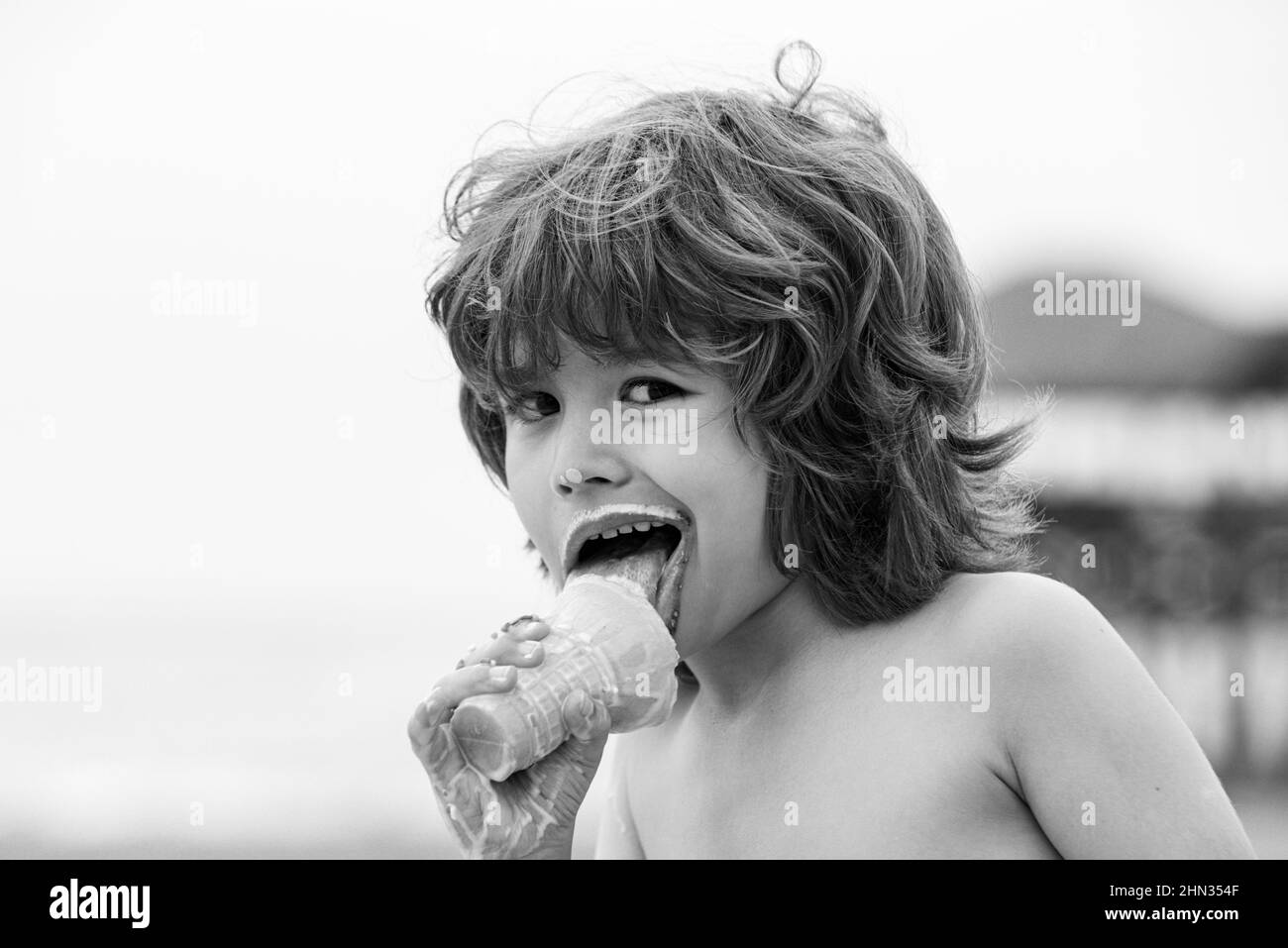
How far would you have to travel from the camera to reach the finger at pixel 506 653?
56.2 inches

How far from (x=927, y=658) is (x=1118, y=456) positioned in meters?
Answer: 5.28

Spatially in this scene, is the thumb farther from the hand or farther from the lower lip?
the lower lip

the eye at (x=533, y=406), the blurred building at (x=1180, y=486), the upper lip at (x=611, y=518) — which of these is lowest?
the upper lip at (x=611, y=518)

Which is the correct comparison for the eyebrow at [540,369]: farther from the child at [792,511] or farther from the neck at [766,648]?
the neck at [766,648]

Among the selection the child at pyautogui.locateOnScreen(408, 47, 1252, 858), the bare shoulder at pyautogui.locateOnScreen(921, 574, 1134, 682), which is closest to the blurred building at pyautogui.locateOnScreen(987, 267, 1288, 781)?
the child at pyautogui.locateOnScreen(408, 47, 1252, 858)

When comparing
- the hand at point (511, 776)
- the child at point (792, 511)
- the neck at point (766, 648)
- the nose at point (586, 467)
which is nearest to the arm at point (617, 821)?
the child at point (792, 511)

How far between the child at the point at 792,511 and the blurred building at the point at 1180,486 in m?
4.63

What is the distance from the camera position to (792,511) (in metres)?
1.57

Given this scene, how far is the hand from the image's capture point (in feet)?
4.63

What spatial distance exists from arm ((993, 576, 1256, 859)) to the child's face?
34 cm

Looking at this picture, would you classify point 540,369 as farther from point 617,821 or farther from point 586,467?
point 617,821

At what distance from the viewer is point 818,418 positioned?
5.24 feet
